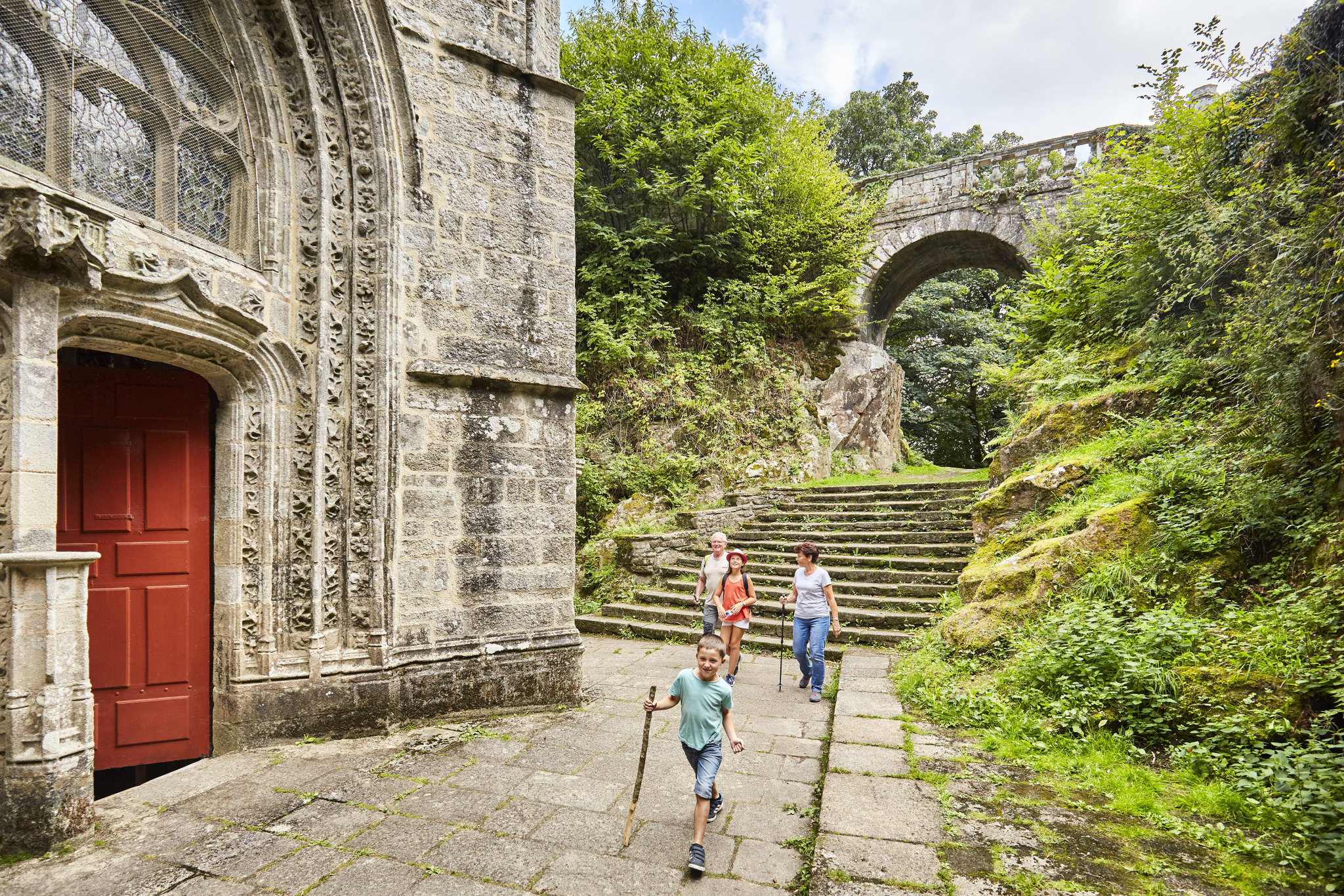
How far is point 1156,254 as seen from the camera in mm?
7473

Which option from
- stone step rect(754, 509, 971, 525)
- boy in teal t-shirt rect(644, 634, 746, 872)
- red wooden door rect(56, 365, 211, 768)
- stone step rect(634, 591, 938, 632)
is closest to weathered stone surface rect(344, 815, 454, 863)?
boy in teal t-shirt rect(644, 634, 746, 872)

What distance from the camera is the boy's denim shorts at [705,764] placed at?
3.00m

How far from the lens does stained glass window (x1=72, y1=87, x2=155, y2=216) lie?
12.0 feet

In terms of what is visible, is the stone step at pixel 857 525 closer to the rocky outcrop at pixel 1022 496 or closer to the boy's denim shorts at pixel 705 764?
the rocky outcrop at pixel 1022 496

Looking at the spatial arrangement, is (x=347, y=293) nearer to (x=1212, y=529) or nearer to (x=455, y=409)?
(x=455, y=409)

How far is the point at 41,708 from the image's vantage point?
9.97 feet

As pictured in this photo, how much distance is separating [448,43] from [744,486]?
843 centimetres

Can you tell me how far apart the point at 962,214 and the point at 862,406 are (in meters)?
4.83

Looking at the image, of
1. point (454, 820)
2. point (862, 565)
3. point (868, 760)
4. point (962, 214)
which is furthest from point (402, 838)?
point (962, 214)

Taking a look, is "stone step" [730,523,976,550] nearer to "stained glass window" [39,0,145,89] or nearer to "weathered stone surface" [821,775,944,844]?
"weathered stone surface" [821,775,944,844]

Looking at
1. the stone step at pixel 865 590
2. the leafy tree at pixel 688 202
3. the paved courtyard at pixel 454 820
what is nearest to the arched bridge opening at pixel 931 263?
the leafy tree at pixel 688 202

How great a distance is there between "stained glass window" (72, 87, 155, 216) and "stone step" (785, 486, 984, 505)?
9264 millimetres

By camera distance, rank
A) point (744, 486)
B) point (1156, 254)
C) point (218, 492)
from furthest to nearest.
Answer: point (744, 486) < point (1156, 254) < point (218, 492)

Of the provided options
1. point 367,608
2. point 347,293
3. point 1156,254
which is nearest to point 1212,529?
point 1156,254
